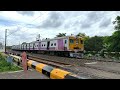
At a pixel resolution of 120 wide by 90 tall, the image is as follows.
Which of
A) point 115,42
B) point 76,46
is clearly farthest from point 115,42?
point 76,46

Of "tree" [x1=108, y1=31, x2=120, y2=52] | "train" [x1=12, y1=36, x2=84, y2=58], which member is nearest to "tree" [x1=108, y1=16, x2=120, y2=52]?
"tree" [x1=108, y1=31, x2=120, y2=52]

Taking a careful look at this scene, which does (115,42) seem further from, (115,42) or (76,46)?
(76,46)

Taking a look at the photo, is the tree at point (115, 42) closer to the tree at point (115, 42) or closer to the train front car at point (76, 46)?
the tree at point (115, 42)

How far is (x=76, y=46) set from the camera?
3048cm

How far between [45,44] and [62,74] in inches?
1278

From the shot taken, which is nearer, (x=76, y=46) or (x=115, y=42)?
Answer: (x=76, y=46)

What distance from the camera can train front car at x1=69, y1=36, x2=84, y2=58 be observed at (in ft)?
96.1

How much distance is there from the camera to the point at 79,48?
102 ft

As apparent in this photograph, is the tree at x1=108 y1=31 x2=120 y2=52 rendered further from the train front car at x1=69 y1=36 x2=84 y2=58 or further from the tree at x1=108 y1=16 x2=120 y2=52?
the train front car at x1=69 y1=36 x2=84 y2=58

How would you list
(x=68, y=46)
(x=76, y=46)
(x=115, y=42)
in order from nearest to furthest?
(x=68, y=46), (x=76, y=46), (x=115, y=42)
